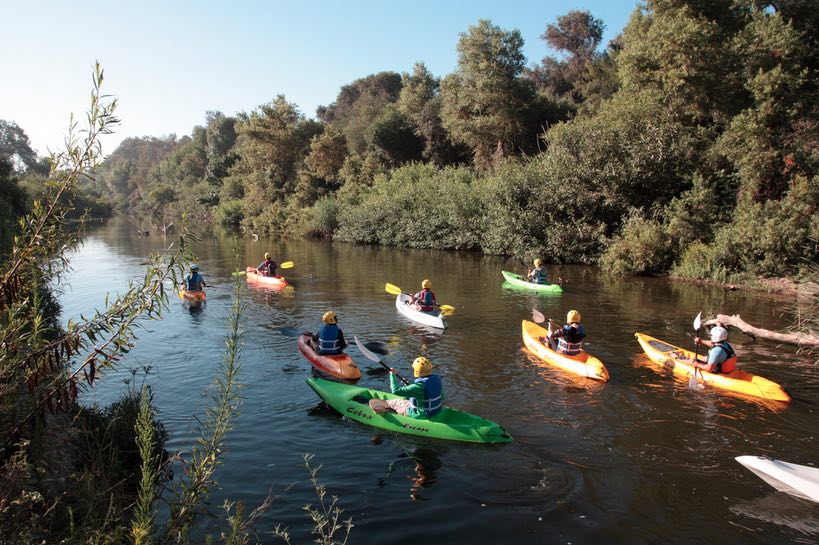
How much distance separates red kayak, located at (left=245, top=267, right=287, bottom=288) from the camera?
21.0m

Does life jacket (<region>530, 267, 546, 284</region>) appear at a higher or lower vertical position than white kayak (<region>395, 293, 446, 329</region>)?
higher

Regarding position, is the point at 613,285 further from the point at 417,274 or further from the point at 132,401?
the point at 132,401

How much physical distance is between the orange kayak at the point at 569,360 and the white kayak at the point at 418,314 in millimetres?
2487

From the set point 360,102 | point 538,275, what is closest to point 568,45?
point 360,102

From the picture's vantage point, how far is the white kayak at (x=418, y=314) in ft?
48.3

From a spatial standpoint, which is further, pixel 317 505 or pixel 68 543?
pixel 317 505

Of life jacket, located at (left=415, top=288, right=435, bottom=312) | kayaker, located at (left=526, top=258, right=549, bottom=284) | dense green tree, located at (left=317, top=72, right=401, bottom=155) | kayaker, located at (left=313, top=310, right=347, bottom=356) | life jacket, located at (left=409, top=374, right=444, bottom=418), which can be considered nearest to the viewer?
life jacket, located at (left=409, top=374, right=444, bottom=418)

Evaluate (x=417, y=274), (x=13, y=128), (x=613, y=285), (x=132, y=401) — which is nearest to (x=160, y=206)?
(x=13, y=128)

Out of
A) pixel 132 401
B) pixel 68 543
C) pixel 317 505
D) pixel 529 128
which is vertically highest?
pixel 529 128

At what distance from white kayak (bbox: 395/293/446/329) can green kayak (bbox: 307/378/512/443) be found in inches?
219

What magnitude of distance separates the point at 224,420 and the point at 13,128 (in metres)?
79.1

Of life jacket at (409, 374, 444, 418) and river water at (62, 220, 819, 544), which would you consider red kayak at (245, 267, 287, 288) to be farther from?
life jacket at (409, 374, 444, 418)

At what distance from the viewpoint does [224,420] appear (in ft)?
10.8

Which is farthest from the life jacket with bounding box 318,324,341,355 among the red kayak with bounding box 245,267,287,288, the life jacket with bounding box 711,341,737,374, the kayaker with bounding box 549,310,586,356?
the red kayak with bounding box 245,267,287,288
